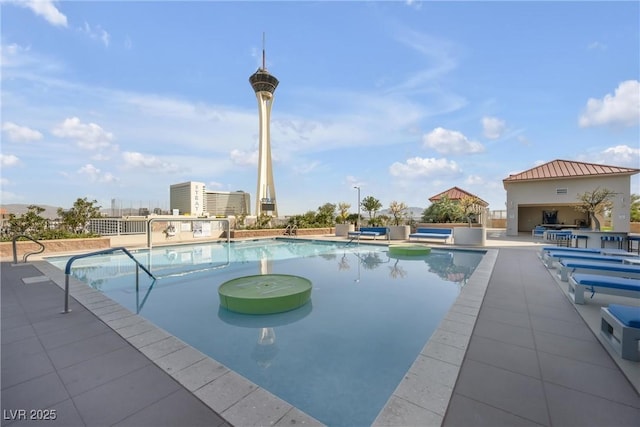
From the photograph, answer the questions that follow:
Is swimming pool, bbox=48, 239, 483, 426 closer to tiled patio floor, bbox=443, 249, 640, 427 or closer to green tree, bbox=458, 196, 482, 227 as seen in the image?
tiled patio floor, bbox=443, 249, 640, 427

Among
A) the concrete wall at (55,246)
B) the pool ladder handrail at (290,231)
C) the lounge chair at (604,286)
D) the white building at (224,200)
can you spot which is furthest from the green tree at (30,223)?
the white building at (224,200)

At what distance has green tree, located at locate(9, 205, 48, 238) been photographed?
1115 cm

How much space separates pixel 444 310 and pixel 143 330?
4.87m

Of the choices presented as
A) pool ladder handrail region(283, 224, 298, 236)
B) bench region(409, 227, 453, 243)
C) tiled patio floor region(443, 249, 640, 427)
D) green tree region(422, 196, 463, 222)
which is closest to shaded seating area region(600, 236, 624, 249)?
bench region(409, 227, 453, 243)

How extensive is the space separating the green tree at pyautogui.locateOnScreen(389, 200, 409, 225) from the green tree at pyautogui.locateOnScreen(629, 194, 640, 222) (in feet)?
59.5

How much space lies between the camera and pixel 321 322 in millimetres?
4527

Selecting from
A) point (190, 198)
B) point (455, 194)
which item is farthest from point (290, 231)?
point (190, 198)

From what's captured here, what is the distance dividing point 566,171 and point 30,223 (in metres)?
29.3

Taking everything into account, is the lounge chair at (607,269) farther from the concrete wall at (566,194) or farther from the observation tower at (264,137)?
the observation tower at (264,137)

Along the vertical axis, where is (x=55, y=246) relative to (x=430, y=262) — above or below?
above

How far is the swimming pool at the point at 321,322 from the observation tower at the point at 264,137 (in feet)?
124

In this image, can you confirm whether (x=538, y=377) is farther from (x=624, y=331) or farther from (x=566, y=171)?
(x=566, y=171)

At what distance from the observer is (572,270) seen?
18.5 ft

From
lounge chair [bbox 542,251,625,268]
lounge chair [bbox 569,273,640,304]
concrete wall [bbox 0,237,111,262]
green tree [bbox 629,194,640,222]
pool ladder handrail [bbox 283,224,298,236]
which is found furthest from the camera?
green tree [bbox 629,194,640,222]
